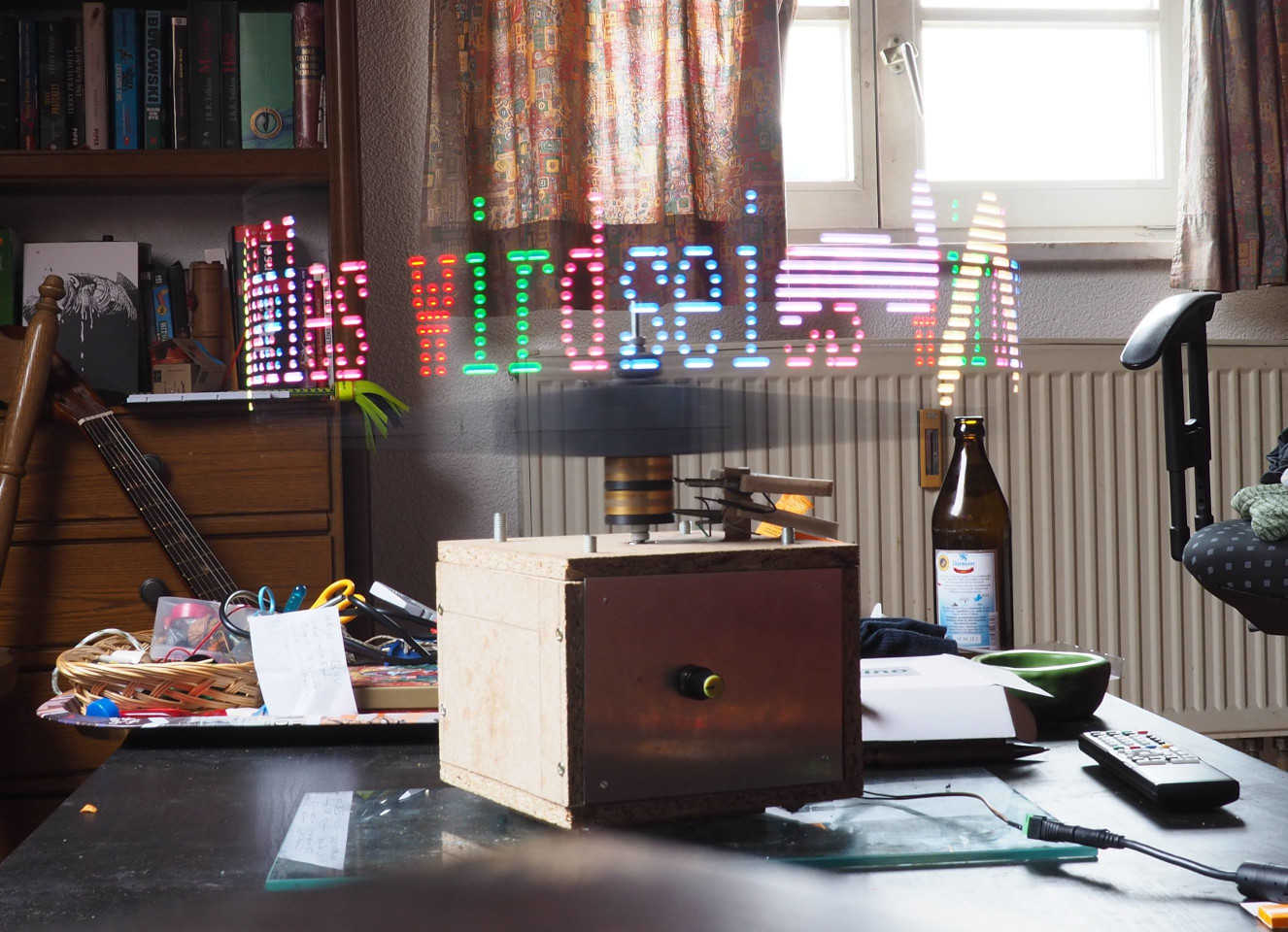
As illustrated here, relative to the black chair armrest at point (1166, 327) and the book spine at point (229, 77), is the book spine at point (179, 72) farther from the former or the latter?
the black chair armrest at point (1166, 327)

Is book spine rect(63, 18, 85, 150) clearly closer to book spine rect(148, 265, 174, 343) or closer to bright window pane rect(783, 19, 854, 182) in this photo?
book spine rect(148, 265, 174, 343)

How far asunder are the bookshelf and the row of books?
4 centimetres

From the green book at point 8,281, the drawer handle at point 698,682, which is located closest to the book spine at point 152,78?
the green book at point 8,281

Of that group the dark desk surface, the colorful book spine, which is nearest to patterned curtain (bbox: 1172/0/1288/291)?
the dark desk surface

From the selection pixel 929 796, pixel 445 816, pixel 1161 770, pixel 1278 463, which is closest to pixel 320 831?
pixel 445 816

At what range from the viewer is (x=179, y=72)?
200 centimetres

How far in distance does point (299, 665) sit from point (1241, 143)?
2060 millimetres

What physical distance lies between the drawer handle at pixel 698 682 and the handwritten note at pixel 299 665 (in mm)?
360

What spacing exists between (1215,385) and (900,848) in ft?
6.81

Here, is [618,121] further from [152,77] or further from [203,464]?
[203,464]

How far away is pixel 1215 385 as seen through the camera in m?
2.32

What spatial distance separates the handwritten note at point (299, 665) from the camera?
2.77 feet

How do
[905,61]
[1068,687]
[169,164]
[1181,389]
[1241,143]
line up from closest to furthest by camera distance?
1. [1068,687]
2. [1181,389]
3. [169,164]
4. [1241,143]
5. [905,61]

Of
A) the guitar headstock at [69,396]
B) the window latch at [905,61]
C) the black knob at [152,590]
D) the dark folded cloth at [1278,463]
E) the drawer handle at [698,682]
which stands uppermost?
the window latch at [905,61]
